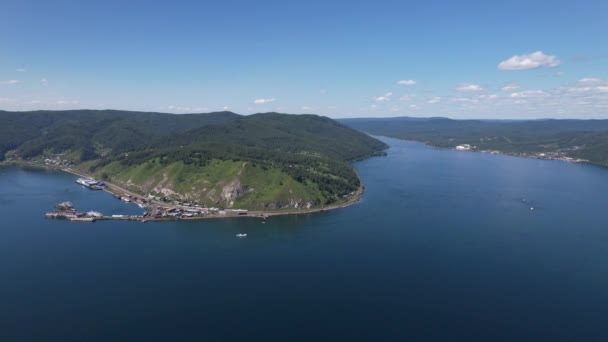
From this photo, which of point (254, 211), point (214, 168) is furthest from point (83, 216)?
point (254, 211)

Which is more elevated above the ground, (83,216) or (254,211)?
(254,211)

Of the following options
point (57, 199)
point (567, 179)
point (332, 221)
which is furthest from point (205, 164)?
point (567, 179)

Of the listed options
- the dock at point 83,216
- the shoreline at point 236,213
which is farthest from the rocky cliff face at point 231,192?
the dock at point 83,216

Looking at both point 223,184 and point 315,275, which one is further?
point 223,184

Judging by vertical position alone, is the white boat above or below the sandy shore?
above

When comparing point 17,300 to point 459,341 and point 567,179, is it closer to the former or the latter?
point 459,341

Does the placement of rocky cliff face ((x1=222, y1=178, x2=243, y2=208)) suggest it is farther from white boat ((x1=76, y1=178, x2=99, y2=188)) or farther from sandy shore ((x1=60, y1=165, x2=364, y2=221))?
white boat ((x1=76, y1=178, x2=99, y2=188))

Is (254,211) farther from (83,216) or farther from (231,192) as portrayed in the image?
(83,216)

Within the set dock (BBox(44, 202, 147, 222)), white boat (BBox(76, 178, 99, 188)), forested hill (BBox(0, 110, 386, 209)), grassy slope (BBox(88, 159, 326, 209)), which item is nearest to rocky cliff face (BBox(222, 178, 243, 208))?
forested hill (BBox(0, 110, 386, 209))
